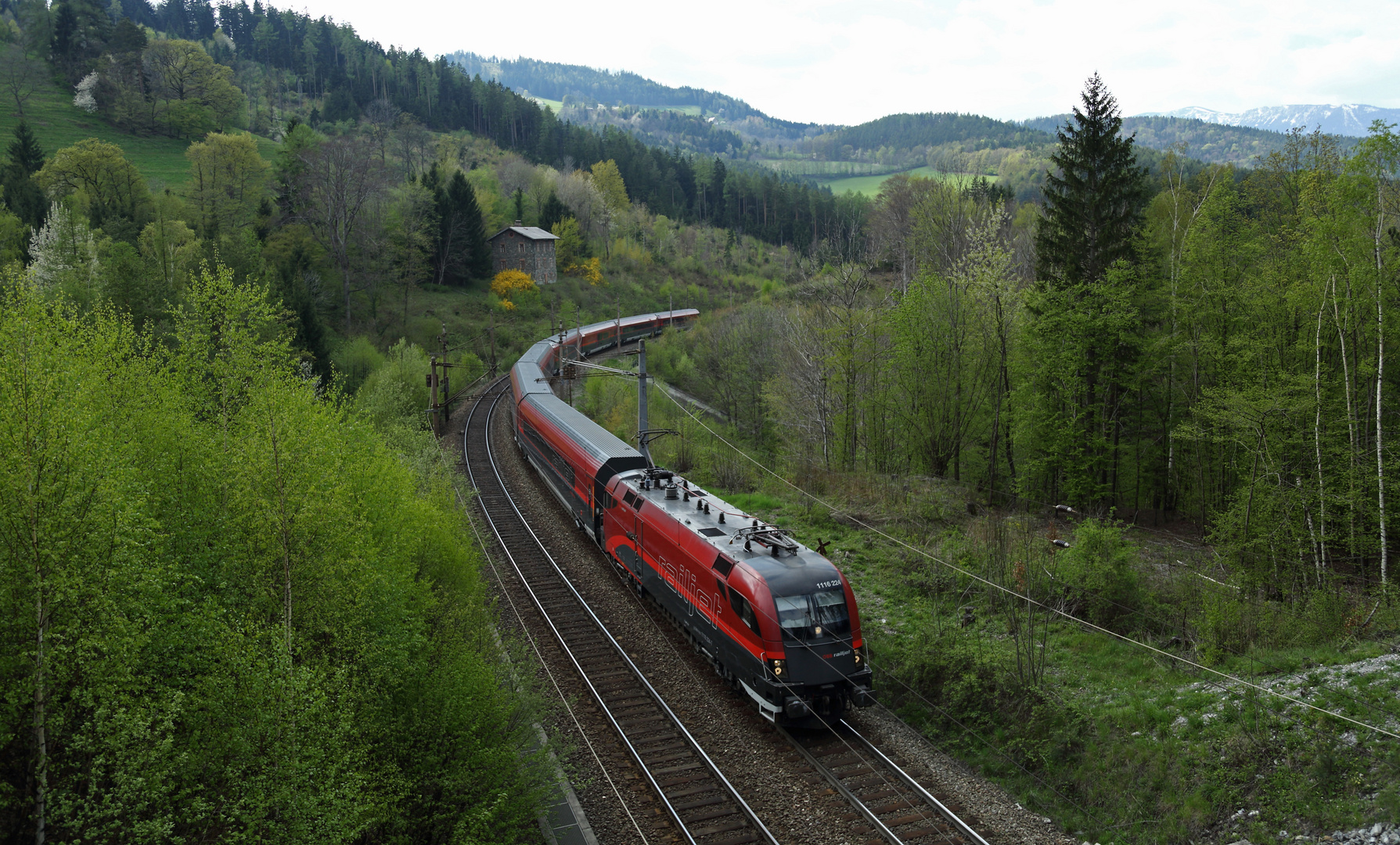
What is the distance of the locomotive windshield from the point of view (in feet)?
48.2

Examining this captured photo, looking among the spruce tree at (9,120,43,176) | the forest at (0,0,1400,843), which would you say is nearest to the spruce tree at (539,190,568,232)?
the forest at (0,0,1400,843)

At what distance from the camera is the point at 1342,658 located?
13047mm

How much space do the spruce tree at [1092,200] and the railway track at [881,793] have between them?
2159cm

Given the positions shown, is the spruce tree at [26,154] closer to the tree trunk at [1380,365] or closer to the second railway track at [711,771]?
the second railway track at [711,771]

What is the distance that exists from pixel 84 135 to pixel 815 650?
111m

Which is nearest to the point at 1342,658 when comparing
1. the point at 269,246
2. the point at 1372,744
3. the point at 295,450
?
the point at 1372,744

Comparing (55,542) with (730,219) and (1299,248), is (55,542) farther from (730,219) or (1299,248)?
(730,219)

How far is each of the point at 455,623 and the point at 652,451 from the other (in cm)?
1987

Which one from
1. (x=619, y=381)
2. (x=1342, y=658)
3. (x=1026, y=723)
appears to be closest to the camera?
(x=1342, y=658)

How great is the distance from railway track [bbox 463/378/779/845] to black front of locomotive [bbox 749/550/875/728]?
2037mm

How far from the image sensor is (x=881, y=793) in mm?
13086

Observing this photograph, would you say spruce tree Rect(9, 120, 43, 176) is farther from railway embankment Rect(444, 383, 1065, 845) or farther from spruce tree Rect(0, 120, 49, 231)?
railway embankment Rect(444, 383, 1065, 845)

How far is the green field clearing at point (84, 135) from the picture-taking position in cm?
8319

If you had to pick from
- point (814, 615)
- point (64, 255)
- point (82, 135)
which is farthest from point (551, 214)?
point (814, 615)
